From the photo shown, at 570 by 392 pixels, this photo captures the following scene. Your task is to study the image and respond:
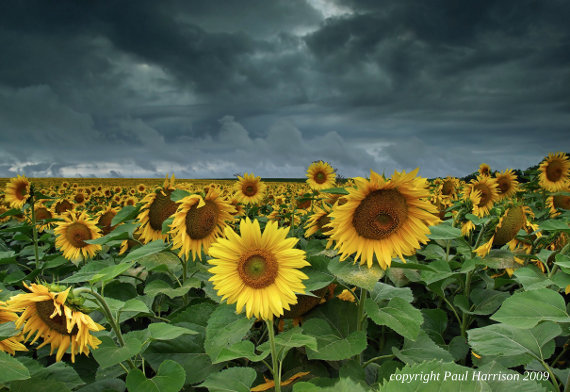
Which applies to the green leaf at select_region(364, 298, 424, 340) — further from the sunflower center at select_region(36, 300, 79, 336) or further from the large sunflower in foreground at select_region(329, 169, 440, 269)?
the sunflower center at select_region(36, 300, 79, 336)

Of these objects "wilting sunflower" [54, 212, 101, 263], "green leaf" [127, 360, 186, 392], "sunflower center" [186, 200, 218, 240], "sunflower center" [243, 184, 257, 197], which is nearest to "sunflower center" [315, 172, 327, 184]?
"sunflower center" [243, 184, 257, 197]

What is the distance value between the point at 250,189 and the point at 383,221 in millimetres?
5404

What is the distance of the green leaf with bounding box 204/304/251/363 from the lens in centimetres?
171

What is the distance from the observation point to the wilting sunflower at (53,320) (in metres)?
1.42

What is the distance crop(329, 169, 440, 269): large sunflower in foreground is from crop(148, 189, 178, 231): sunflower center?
1.55 metres

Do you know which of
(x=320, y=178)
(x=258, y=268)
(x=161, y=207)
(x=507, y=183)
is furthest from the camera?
(x=320, y=178)

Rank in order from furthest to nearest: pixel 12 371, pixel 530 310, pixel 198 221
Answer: pixel 198 221
pixel 530 310
pixel 12 371

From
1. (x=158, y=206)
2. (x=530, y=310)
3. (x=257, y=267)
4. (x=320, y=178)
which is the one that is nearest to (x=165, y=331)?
(x=257, y=267)

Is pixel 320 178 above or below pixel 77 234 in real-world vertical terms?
above

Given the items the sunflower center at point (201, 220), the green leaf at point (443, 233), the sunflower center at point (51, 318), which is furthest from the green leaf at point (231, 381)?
the green leaf at point (443, 233)

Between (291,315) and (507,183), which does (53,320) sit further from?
(507,183)

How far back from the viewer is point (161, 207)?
2957 mm

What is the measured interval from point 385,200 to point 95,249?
11.4 feet

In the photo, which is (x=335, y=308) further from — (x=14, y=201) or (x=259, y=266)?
(x=14, y=201)
